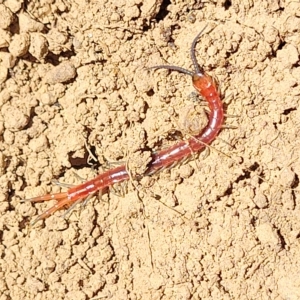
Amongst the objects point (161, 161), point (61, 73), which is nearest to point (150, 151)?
point (161, 161)

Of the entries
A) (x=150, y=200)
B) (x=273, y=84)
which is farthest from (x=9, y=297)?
(x=273, y=84)

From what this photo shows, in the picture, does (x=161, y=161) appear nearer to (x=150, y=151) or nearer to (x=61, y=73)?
(x=150, y=151)

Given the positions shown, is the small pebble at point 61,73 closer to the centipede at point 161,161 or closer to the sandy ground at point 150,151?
the sandy ground at point 150,151

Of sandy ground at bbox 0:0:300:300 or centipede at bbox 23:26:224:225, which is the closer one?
sandy ground at bbox 0:0:300:300

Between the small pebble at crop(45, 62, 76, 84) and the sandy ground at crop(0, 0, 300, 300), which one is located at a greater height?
the small pebble at crop(45, 62, 76, 84)

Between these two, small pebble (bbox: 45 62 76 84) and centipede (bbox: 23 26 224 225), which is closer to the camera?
small pebble (bbox: 45 62 76 84)

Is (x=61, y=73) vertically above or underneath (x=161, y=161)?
above

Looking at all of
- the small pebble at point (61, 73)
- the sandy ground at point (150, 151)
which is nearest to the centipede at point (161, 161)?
the sandy ground at point (150, 151)

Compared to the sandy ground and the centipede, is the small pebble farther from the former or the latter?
the centipede

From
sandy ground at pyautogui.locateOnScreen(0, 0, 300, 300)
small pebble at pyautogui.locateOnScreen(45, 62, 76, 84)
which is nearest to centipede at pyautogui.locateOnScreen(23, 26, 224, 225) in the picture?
sandy ground at pyautogui.locateOnScreen(0, 0, 300, 300)
